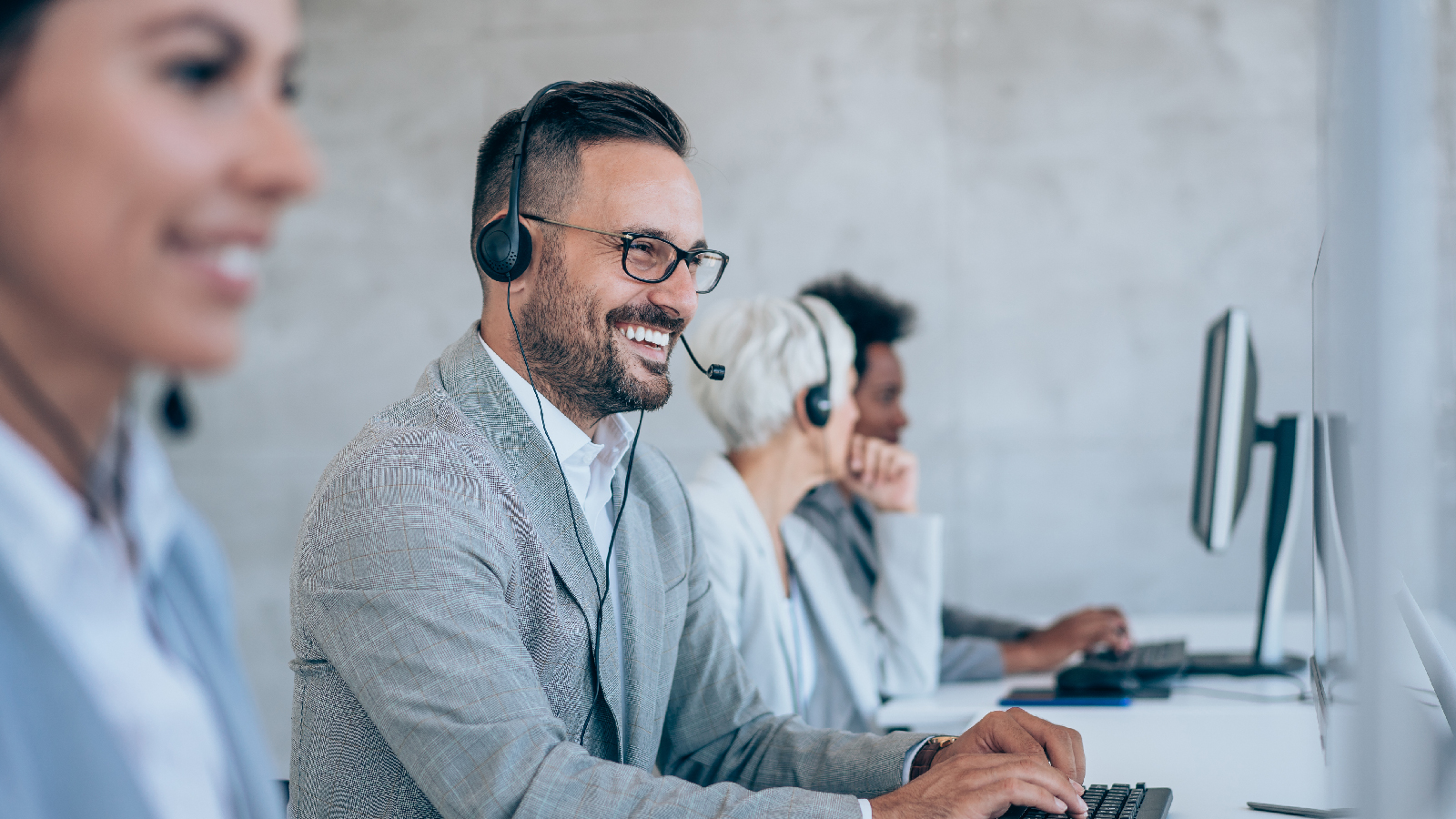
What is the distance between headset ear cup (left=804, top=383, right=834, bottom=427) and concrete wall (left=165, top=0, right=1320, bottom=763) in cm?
150

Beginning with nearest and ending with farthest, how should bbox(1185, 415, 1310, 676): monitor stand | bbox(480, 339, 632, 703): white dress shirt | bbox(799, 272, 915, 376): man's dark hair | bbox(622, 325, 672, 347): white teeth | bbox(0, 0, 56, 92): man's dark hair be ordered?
bbox(0, 0, 56, 92): man's dark hair, bbox(480, 339, 632, 703): white dress shirt, bbox(622, 325, 672, 347): white teeth, bbox(1185, 415, 1310, 676): monitor stand, bbox(799, 272, 915, 376): man's dark hair

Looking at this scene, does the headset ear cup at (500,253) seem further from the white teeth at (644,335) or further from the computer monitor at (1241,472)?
the computer monitor at (1241,472)

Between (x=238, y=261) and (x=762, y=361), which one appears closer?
(x=238, y=261)

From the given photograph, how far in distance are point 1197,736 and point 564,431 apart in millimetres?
927

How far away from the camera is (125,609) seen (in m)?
0.48

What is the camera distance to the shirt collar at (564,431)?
1294 millimetres

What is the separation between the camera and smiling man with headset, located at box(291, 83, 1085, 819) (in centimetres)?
98

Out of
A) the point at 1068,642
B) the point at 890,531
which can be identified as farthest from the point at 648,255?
the point at 1068,642

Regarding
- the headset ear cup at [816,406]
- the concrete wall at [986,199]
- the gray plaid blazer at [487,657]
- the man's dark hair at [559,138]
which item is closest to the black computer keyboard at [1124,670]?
the headset ear cup at [816,406]

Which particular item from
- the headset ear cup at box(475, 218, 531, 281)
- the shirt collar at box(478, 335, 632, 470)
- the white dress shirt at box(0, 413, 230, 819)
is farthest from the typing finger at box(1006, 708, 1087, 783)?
the white dress shirt at box(0, 413, 230, 819)

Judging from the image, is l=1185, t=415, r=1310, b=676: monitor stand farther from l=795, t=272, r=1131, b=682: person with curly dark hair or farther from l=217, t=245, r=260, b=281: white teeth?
l=217, t=245, r=260, b=281: white teeth

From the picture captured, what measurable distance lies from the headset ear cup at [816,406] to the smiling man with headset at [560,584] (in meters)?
0.66

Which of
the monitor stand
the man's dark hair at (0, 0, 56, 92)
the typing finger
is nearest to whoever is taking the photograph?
the man's dark hair at (0, 0, 56, 92)

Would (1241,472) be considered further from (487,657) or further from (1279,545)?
(487,657)
